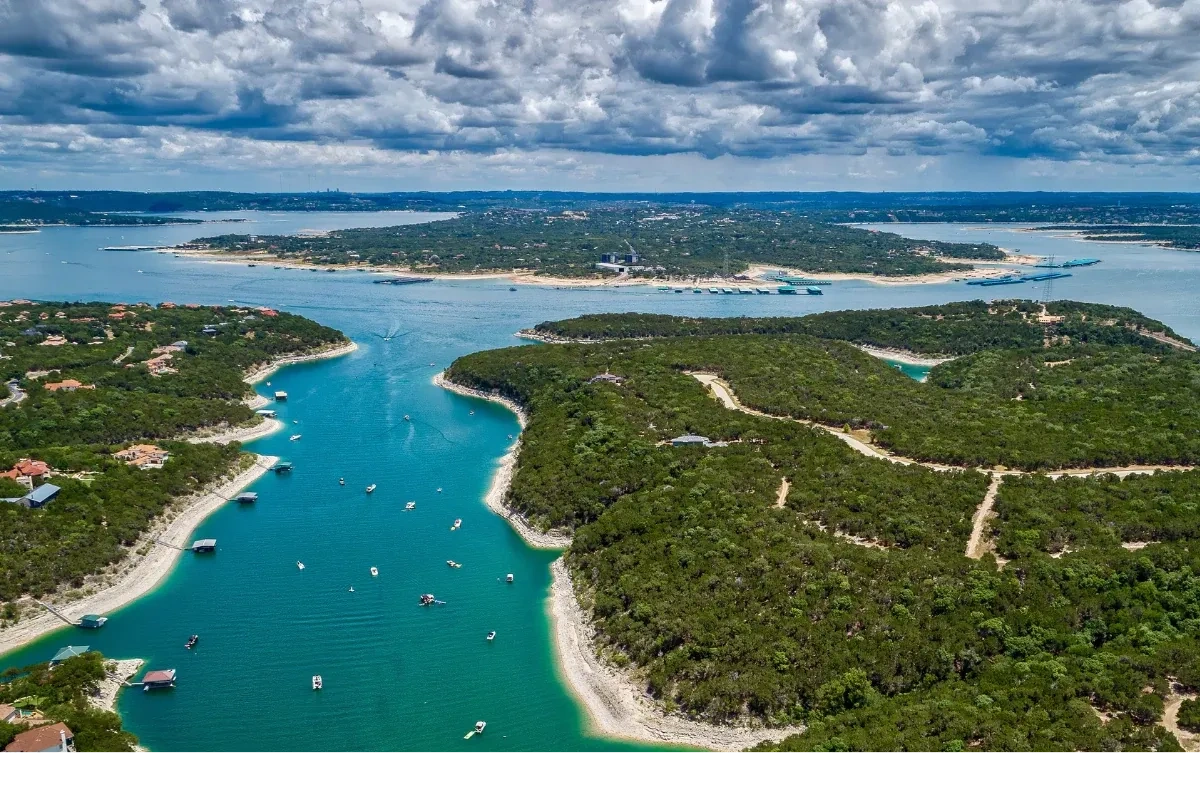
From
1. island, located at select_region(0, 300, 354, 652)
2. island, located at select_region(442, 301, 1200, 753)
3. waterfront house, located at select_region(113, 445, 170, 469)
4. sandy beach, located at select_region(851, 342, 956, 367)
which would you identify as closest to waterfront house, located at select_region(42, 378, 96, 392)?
island, located at select_region(0, 300, 354, 652)

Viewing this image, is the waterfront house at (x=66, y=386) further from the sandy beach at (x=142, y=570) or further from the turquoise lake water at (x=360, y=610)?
the sandy beach at (x=142, y=570)

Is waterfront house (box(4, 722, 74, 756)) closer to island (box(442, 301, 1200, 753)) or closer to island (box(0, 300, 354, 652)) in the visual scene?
island (box(0, 300, 354, 652))

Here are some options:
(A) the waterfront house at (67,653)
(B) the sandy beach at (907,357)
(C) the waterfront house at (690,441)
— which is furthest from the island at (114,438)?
(B) the sandy beach at (907,357)

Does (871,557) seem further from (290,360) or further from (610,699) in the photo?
(290,360)

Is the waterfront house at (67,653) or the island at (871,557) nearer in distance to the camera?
the island at (871,557)

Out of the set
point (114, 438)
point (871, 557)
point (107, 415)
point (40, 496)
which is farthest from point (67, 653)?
point (871, 557)

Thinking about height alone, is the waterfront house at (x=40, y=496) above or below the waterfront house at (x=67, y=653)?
above
